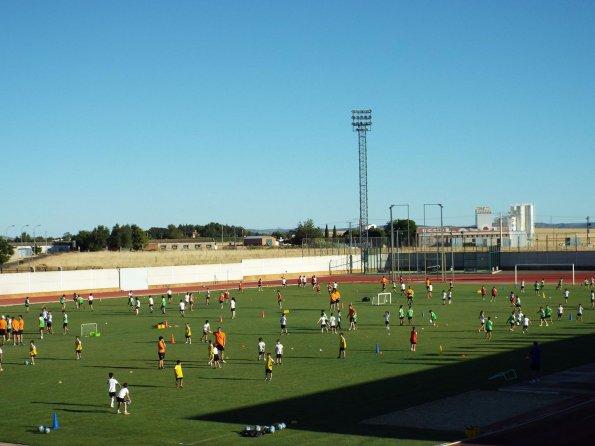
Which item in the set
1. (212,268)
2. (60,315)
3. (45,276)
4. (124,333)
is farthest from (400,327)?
(212,268)

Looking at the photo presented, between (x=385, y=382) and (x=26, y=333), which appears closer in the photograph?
(x=385, y=382)

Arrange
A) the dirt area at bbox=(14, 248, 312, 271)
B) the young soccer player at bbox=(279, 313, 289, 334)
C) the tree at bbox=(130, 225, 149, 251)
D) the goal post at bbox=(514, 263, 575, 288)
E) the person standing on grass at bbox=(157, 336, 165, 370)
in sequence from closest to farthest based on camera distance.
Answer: the person standing on grass at bbox=(157, 336, 165, 370) → the young soccer player at bbox=(279, 313, 289, 334) → the goal post at bbox=(514, 263, 575, 288) → the dirt area at bbox=(14, 248, 312, 271) → the tree at bbox=(130, 225, 149, 251)

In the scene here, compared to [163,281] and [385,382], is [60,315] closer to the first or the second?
[163,281]

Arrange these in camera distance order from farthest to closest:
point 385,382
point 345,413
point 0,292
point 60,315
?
point 0,292
point 60,315
point 385,382
point 345,413

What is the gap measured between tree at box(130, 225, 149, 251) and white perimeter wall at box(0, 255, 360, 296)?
7166 cm

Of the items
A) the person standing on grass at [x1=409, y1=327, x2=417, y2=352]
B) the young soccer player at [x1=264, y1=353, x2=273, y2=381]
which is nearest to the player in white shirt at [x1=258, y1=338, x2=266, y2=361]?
the young soccer player at [x1=264, y1=353, x2=273, y2=381]

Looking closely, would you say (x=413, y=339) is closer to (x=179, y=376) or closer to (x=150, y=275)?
(x=179, y=376)

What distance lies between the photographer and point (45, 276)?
262ft

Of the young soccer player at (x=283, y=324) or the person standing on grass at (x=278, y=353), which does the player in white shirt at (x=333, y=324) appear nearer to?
the young soccer player at (x=283, y=324)

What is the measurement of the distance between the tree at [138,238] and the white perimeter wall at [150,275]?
71.7m

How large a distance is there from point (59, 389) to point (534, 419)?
17.3 metres

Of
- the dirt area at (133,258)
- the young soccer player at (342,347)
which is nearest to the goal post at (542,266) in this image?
the dirt area at (133,258)

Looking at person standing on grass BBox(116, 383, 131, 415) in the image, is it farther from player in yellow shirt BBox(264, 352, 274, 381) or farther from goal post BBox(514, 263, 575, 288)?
goal post BBox(514, 263, 575, 288)

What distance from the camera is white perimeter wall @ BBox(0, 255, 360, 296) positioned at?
79250 millimetres
